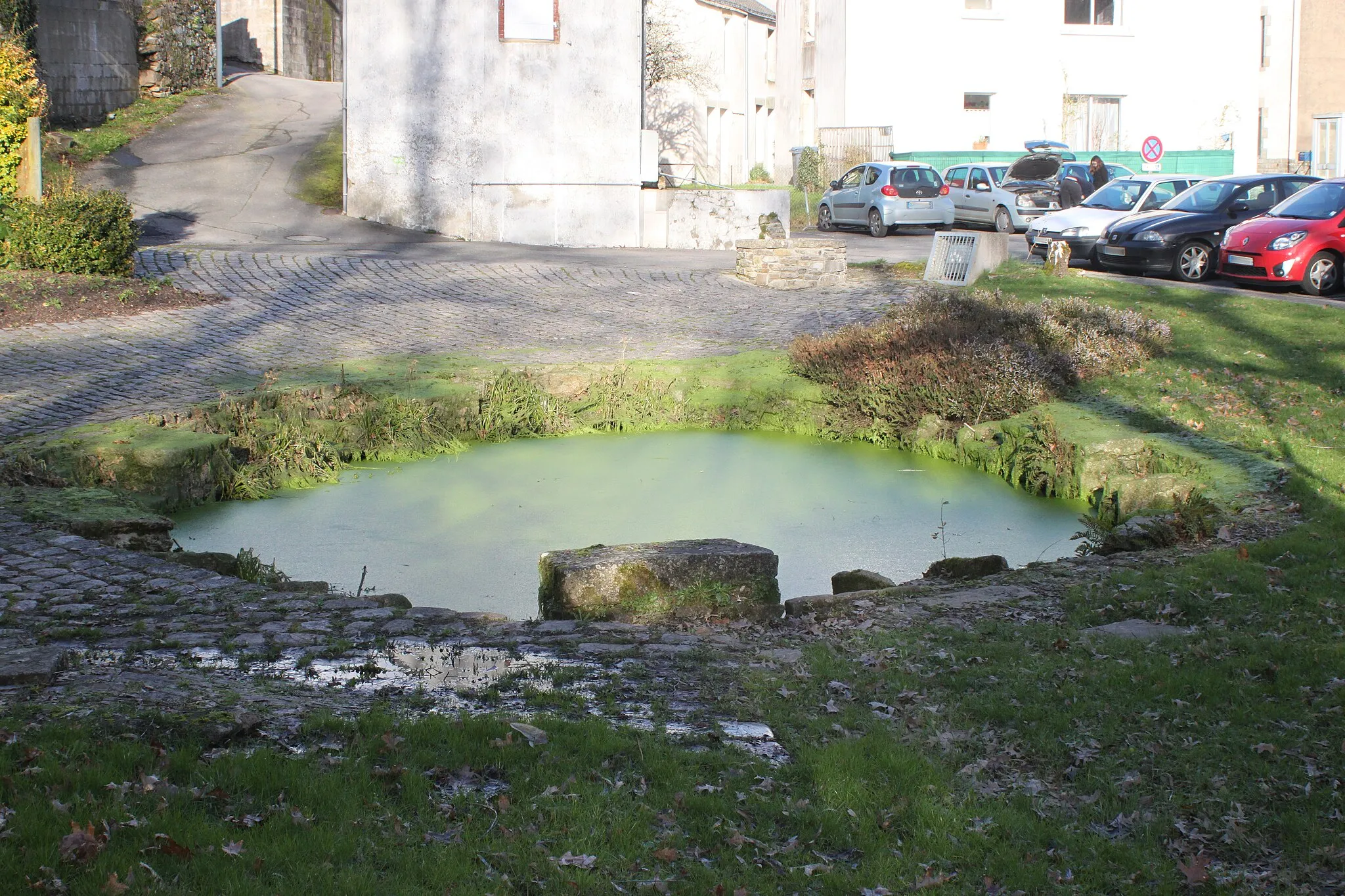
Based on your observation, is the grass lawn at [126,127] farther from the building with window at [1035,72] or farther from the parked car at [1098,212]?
the parked car at [1098,212]

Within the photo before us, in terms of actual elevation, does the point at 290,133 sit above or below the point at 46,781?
above

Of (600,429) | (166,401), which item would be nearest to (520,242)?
(600,429)

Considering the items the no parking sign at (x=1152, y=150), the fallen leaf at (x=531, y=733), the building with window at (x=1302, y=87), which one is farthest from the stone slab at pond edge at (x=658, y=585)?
→ the building with window at (x=1302, y=87)

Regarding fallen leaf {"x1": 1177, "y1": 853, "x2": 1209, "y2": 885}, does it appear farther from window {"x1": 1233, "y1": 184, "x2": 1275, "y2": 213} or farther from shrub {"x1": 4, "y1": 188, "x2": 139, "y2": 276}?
window {"x1": 1233, "y1": 184, "x2": 1275, "y2": 213}

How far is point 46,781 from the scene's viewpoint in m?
3.75

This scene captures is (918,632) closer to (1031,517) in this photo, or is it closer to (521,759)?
(521,759)

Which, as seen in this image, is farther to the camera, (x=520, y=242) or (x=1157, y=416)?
(x=520, y=242)

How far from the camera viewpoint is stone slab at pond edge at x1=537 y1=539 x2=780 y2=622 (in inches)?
267

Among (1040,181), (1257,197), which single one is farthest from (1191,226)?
(1040,181)

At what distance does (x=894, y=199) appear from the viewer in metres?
28.8

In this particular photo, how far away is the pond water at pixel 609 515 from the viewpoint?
28.2ft

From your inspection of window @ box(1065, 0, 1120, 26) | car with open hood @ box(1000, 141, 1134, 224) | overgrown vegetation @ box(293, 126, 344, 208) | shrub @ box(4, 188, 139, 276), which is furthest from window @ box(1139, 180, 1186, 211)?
shrub @ box(4, 188, 139, 276)

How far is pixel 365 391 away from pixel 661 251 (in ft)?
39.3

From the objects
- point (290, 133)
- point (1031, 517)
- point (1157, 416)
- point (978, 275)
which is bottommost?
point (1031, 517)
